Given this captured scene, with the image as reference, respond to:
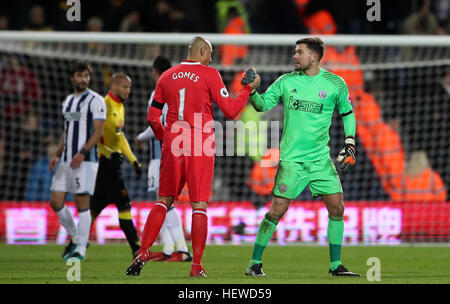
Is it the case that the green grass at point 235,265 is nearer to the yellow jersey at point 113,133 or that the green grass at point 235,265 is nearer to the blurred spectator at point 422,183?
the yellow jersey at point 113,133

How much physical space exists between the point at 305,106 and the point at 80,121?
2818mm

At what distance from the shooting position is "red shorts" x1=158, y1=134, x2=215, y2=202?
6.39 meters

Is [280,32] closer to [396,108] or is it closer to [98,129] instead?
[396,108]

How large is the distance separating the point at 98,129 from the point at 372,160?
5678 millimetres

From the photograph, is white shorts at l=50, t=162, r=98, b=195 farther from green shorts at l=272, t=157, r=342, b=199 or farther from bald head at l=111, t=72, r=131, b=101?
green shorts at l=272, t=157, r=342, b=199

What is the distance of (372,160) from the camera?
500 inches

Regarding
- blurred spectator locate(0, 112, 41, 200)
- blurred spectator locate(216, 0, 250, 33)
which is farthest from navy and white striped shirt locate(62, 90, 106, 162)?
blurred spectator locate(216, 0, 250, 33)

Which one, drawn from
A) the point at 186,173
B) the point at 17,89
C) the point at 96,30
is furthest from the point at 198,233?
the point at 96,30

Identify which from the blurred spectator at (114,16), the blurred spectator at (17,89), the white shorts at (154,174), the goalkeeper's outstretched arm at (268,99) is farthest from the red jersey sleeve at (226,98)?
the blurred spectator at (114,16)

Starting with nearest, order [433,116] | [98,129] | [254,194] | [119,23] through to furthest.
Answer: [98,129]
[254,194]
[433,116]
[119,23]

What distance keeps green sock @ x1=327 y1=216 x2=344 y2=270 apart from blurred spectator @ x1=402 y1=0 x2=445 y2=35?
761 centimetres

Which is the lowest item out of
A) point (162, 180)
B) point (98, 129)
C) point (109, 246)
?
point (109, 246)

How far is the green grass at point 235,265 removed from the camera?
6.38 m
